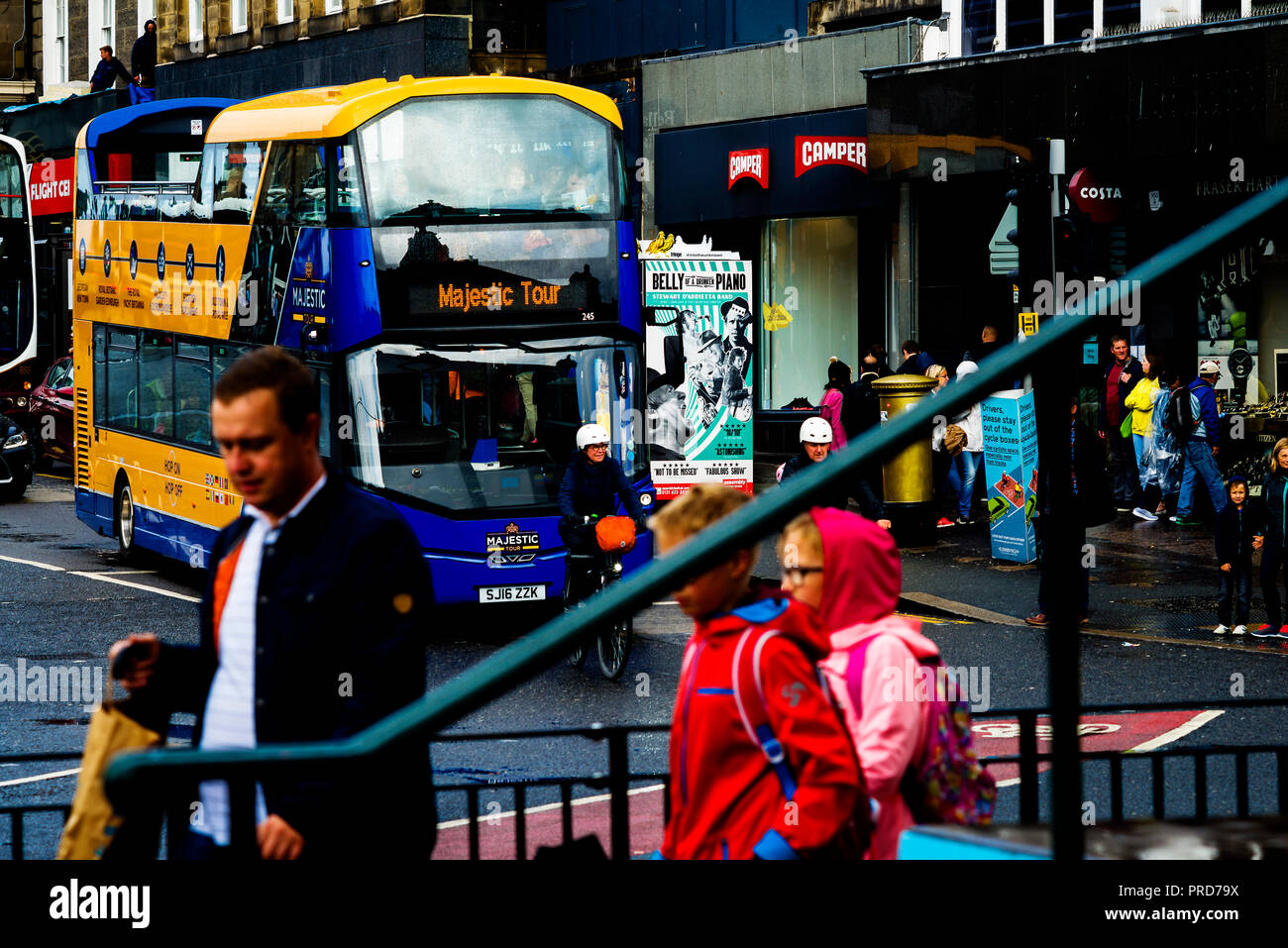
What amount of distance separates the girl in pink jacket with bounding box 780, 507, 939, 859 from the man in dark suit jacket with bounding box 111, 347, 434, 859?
3.19 ft

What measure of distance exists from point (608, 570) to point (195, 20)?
30610 millimetres

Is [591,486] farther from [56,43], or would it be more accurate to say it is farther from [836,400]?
[56,43]

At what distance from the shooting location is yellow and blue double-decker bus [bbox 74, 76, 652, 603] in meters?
13.9

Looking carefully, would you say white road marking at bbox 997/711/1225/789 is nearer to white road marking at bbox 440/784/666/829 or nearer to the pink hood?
white road marking at bbox 440/784/666/829

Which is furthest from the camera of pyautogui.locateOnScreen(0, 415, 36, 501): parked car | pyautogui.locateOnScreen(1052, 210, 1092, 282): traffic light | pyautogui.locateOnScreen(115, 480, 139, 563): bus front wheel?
pyautogui.locateOnScreen(0, 415, 36, 501): parked car

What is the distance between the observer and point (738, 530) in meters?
2.25

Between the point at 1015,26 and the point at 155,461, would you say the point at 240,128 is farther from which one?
the point at 1015,26

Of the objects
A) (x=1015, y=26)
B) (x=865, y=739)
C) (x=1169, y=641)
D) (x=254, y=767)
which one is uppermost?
(x=1015, y=26)

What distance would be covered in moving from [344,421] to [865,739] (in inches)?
403

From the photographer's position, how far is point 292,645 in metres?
3.52

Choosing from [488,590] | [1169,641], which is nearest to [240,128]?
[488,590]

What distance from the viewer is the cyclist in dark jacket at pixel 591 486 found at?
12.9m

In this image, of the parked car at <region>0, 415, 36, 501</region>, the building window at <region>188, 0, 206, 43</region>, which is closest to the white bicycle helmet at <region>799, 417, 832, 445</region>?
the parked car at <region>0, 415, 36, 501</region>

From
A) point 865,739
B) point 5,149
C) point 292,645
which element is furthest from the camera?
point 5,149
